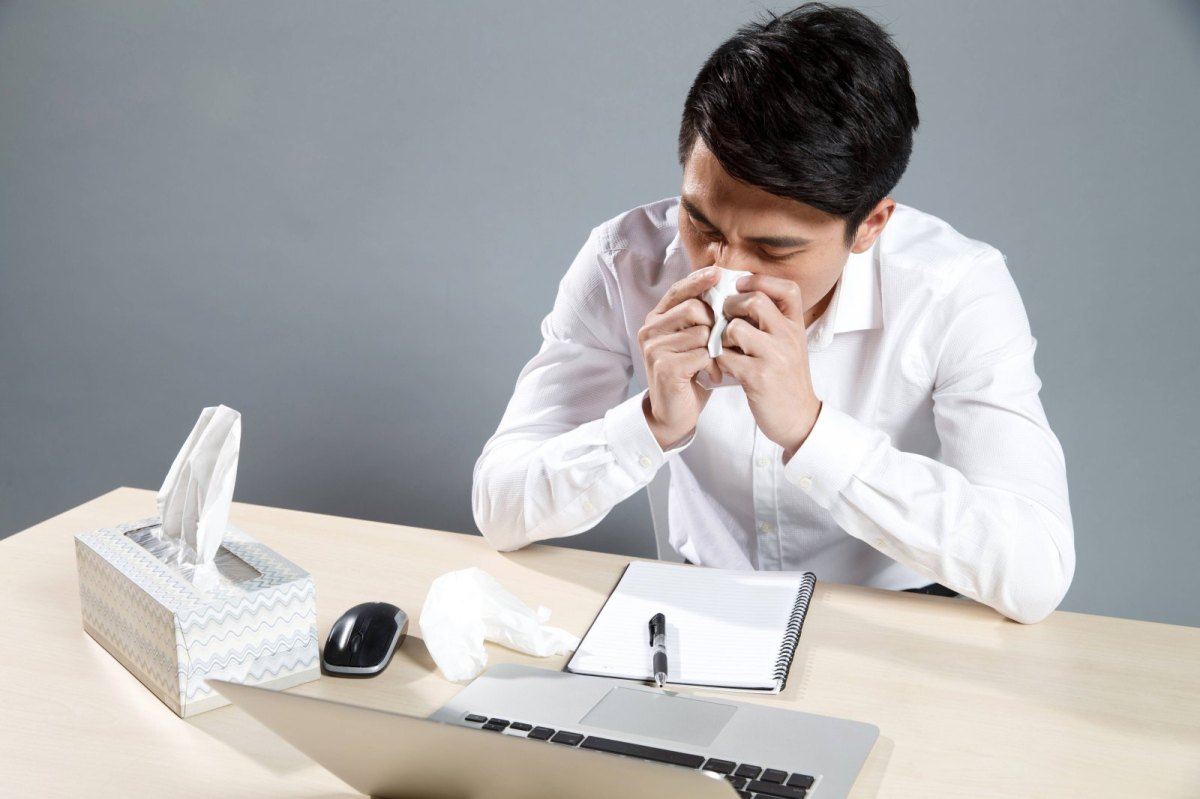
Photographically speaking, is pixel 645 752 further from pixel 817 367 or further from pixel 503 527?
pixel 817 367

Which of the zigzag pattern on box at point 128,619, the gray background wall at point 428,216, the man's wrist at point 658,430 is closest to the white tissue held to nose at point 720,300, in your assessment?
the man's wrist at point 658,430

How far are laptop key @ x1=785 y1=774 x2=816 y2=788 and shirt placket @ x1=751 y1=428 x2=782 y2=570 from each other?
2.03ft

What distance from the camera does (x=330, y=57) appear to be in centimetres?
218

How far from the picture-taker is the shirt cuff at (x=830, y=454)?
3.85 feet

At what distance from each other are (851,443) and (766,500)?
29 centimetres

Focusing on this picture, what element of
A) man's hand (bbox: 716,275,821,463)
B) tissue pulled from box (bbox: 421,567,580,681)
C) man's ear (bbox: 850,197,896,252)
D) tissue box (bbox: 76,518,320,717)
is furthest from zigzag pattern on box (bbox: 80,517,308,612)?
man's ear (bbox: 850,197,896,252)

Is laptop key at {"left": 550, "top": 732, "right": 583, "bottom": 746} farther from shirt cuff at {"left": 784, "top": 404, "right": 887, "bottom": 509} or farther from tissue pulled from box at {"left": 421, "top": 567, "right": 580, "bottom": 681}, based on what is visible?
shirt cuff at {"left": 784, "top": 404, "right": 887, "bottom": 509}

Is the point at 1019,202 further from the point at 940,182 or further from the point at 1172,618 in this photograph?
the point at 1172,618

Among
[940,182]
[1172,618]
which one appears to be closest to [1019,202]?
[940,182]

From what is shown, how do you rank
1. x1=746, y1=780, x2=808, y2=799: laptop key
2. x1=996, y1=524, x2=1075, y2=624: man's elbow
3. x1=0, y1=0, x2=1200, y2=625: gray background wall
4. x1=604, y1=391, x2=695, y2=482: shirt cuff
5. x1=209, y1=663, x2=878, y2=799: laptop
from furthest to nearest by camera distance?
x1=0, y1=0, x2=1200, y2=625: gray background wall
x1=604, y1=391, x2=695, y2=482: shirt cuff
x1=996, y1=524, x2=1075, y2=624: man's elbow
x1=746, y1=780, x2=808, y2=799: laptop key
x1=209, y1=663, x2=878, y2=799: laptop

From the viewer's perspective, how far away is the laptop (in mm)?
659

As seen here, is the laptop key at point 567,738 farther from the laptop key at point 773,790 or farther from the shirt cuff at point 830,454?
Result: the shirt cuff at point 830,454

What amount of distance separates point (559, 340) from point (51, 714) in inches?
31.7

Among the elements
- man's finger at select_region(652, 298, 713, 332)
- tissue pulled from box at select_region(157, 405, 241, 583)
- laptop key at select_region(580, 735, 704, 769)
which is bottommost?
laptop key at select_region(580, 735, 704, 769)
